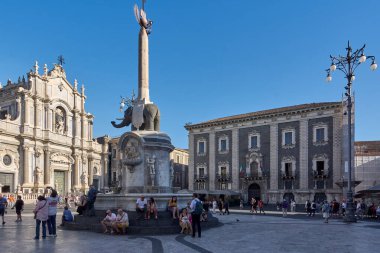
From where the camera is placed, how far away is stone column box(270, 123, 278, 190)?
44469 millimetres

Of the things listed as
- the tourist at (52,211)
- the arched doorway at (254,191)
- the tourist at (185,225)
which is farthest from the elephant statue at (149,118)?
the arched doorway at (254,191)

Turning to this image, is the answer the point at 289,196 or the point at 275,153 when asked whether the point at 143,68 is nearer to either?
the point at 275,153

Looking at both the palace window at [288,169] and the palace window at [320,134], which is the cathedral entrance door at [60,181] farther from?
the palace window at [320,134]

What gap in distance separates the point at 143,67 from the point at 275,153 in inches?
1184

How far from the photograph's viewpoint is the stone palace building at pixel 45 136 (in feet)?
131

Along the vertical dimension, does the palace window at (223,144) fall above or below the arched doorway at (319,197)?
above

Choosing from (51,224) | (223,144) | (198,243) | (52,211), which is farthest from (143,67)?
(223,144)

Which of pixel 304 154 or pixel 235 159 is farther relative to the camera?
pixel 235 159

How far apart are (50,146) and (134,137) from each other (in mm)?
32149

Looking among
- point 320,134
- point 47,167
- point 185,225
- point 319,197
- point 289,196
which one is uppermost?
point 320,134

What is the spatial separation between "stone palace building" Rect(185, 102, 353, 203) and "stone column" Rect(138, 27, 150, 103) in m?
28.1

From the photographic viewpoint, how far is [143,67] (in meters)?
18.4

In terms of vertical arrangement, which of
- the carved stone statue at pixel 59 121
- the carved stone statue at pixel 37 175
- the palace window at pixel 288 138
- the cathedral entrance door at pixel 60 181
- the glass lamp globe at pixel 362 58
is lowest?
the cathedral entrance door at pixel 60 181

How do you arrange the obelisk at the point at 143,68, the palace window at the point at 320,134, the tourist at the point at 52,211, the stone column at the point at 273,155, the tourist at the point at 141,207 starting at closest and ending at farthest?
the tourist at the point at 52,211
the tourist at the point at 141,207
the obelisk at the point at 143,68
the palace window at the point at 320,134
the stone column at the point at 273,155
